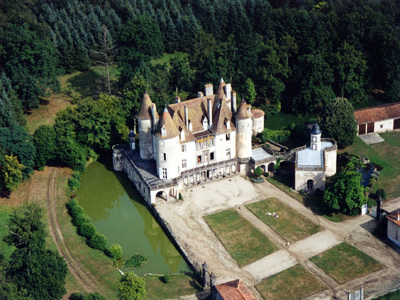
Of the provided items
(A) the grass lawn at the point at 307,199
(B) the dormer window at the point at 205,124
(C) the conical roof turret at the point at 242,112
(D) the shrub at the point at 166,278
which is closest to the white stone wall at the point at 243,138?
(C) the conical roof turret at the point at 242,112

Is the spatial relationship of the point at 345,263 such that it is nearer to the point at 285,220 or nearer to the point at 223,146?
the point at 285,220

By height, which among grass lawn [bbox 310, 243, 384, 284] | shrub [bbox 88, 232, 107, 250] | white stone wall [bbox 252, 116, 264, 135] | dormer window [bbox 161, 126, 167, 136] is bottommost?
grass lawn [bbox 310, 243, 384, 284]

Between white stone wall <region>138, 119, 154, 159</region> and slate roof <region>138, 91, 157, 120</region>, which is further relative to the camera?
white stone wall <region>138, 119, 154, 159</region>

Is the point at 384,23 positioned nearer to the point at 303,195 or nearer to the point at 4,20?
the point at 303,195

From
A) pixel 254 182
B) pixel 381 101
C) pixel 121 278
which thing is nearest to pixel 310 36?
pixel 381 101

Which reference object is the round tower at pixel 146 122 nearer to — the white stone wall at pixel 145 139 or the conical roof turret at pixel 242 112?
the white stone wall at pixel 145 139

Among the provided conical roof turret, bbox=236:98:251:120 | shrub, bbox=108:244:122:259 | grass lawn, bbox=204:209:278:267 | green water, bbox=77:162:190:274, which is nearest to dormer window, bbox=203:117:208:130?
conical roof turret, bbox=236:98:251:120

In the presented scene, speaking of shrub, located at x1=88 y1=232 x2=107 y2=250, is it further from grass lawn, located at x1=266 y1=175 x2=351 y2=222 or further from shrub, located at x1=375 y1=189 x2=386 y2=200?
shrub, located at x1=375 y1=189 x2=386 y2=200
